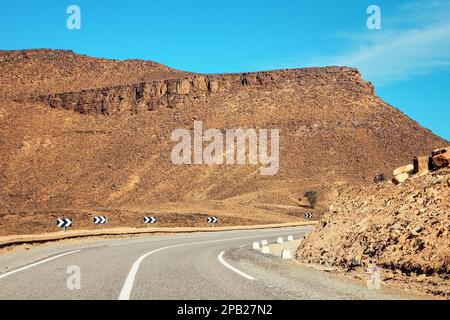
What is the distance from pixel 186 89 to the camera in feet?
358

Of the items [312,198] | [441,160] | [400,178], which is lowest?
[312,198]

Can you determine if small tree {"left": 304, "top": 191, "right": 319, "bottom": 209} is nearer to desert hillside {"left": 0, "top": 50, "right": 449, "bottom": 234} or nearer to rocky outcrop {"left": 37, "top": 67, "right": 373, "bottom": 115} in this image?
desert hillside {"left": 0, "top": 50, "right": 449, "bottom": 234}

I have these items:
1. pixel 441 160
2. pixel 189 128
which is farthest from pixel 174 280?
pixel 189 128

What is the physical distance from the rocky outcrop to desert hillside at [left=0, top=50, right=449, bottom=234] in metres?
0.21

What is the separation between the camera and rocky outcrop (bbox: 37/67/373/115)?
105 meters

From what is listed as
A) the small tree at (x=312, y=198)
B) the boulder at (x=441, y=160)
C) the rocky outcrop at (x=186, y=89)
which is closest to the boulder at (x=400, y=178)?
the boulder at (x=441, y=160)

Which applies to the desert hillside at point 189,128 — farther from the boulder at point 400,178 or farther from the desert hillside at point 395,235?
the desert hillside at point 395,235

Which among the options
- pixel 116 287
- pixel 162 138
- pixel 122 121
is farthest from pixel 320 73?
pixel 116 287

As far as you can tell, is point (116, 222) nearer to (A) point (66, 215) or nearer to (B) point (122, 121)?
(A) point (66, 215)

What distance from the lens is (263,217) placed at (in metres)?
60.7

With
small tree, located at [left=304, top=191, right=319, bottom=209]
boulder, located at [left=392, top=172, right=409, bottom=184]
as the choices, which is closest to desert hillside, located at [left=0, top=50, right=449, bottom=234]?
small tree, located at [left=304, top=191, right=319, bottom=209]

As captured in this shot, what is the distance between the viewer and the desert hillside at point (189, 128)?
83.7 m

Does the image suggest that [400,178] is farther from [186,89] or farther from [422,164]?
[186,89]

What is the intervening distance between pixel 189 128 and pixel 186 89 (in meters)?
13.0
